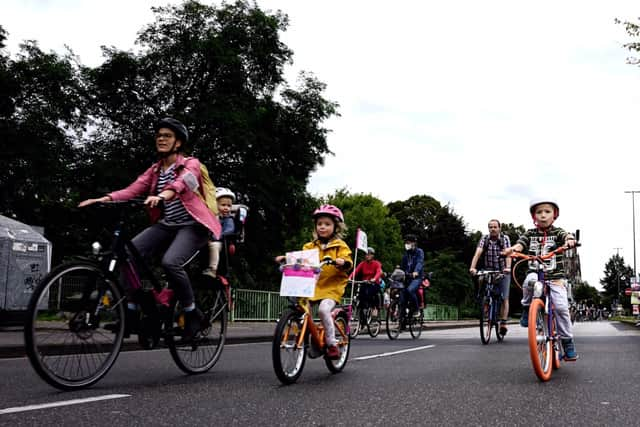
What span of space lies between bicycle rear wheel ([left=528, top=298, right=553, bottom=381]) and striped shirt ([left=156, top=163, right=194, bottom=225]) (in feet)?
9.62

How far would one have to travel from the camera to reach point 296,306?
5883 millimetres

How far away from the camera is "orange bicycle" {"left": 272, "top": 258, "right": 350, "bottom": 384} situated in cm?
554

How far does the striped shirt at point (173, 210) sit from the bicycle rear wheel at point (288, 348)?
1.16 metres

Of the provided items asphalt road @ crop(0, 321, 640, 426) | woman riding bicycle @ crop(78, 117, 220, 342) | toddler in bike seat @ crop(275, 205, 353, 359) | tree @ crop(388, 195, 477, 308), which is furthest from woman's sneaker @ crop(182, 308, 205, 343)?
tree @ crop(388, 195, 477, 308)

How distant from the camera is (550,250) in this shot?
6.78 meters

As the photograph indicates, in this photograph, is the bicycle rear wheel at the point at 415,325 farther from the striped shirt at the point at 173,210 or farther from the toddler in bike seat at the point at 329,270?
the striped shirt at the point at 173,210

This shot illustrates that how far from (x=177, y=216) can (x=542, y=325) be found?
3268 millimetres

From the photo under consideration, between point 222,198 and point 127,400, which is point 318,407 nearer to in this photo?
point 127,400

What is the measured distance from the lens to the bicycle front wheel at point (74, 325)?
478cm

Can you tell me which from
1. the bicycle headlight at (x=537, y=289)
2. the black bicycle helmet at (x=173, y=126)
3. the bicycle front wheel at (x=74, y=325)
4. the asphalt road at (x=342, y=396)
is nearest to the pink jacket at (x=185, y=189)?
the black bicycle helmet at (x=173, y=126)

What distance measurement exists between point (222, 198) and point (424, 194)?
74042mm

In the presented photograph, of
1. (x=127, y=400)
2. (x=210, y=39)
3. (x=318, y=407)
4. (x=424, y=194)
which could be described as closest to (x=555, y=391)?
(x=318, y=407)

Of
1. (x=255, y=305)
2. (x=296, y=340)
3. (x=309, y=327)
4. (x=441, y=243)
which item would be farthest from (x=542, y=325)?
(x=441, y=243)

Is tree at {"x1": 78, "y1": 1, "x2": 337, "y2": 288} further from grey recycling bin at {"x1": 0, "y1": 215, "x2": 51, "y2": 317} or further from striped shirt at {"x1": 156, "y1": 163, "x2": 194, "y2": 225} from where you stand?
striped shirt at {"x1": 156, "y1": 163, "x2": 194, "y2": 225}
